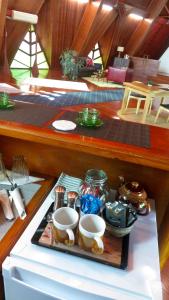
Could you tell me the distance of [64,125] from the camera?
1.18 metres

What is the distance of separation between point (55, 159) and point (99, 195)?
16.6 inches

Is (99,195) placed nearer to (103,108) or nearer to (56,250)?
(56,250)

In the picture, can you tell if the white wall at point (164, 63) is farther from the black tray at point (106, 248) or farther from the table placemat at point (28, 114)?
the black tray at point (106, 248)

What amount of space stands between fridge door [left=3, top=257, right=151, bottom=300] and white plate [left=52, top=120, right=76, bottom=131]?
0.60m

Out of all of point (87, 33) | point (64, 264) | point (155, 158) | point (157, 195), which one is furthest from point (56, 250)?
point (87, 33)

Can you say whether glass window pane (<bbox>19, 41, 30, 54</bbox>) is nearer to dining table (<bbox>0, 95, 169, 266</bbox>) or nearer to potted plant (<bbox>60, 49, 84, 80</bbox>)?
potted plant (<bbox>60, 49, 84, 80</bbox>)

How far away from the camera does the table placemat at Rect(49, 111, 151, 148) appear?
113 centimetres

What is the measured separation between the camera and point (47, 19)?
569 cm

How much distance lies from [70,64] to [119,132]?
546cm

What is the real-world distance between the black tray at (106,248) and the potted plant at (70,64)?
19.2ft

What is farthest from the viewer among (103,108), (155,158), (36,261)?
(103,108)

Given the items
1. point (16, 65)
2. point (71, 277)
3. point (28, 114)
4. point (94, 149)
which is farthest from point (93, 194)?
point (16, 65)

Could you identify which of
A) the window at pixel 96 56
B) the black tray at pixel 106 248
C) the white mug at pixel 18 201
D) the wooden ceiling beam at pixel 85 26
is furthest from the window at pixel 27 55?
the black tray at pixel 106 248

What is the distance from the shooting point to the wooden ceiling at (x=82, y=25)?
5.28 metres
